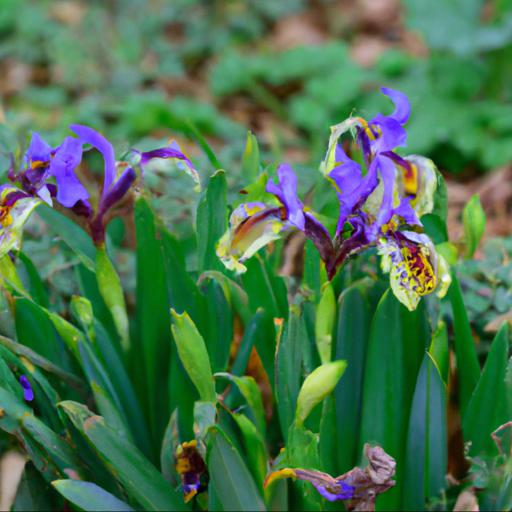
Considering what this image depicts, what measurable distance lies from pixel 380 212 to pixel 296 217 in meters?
0.09

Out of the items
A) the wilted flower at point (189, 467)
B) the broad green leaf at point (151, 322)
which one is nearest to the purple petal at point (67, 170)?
the broad green leaf at point (151, 322)

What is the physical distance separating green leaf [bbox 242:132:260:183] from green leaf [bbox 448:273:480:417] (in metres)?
0.29

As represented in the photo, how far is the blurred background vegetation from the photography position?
2.24 metres

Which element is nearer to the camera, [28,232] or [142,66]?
[28,232]

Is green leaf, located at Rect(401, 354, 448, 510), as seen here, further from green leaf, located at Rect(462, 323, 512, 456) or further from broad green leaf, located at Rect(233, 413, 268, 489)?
broad green leaf, located at Rect(233, 413, 268, 489)

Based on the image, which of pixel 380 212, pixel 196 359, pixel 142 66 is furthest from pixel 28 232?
pixel 142 66

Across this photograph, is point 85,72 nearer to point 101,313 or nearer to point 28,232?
point 28,232

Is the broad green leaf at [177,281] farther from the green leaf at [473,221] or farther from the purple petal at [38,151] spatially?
the green leaf at [473,221]

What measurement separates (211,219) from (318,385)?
240mm

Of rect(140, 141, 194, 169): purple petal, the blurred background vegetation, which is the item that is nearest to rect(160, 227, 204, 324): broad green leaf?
rect(140, 141, 194, 169): purple petal

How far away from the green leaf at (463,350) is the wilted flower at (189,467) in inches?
13.9

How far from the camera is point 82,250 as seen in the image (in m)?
1.02

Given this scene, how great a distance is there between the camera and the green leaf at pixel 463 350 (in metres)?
0.97

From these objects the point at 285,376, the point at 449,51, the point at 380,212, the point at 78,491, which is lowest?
the point at 78,491
